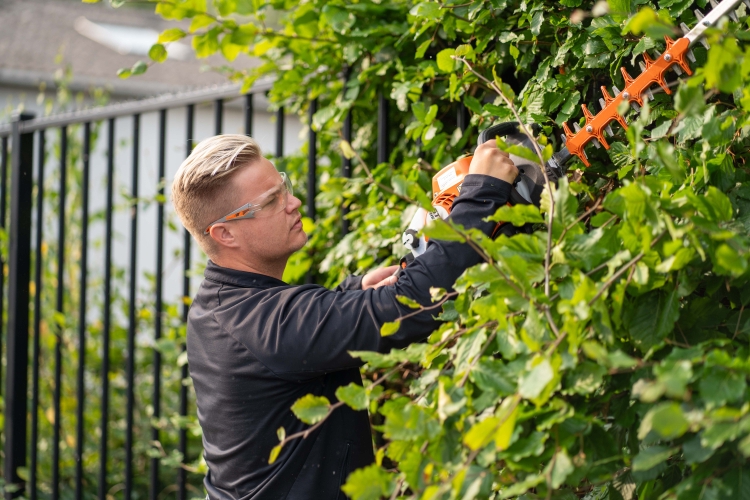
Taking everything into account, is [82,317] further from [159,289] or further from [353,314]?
[353,314]

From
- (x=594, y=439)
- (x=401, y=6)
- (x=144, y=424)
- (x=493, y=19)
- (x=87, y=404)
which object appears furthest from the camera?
(x=87, y=404)

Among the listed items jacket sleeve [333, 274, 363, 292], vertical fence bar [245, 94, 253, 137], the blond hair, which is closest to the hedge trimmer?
jacket sleeve [333, 274, 363, 292]

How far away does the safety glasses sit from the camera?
6.40ft

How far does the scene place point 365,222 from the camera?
2260 millimetres

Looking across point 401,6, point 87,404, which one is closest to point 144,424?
point 87,404

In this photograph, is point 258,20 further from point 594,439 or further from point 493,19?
point 594,439

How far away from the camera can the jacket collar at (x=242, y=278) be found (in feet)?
6.17

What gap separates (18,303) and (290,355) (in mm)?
2845

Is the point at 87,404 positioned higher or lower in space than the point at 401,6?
lower

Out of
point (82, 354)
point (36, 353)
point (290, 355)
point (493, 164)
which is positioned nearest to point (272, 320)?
point (290, 355)

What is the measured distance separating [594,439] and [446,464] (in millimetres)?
236

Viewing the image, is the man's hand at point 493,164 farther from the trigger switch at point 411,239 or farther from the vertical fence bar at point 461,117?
the vertical fence bar at point 461,117

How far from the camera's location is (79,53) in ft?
47.5

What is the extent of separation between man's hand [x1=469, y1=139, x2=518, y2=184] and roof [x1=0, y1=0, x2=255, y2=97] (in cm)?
1023
